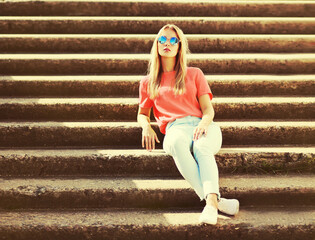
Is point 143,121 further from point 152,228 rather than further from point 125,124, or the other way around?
point 152,228

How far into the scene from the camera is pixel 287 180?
7.66 feet

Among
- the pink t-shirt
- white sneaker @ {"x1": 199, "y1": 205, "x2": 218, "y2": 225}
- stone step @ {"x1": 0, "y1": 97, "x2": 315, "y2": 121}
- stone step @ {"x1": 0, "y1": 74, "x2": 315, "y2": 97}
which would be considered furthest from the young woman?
stone step @ {"x1": 0, "y1": 74, "x2": 315, "y2": 97}

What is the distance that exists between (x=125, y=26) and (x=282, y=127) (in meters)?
2.04

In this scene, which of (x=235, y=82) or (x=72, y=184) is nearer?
(x=72, y=184)

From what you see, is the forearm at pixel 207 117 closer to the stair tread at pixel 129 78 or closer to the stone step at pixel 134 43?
the stair tread at pixel 129 78

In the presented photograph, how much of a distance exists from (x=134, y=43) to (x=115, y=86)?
0.70m

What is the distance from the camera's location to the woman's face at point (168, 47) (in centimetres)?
246

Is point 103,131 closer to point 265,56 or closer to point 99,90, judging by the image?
point 99,90

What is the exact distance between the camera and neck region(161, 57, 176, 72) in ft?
8.34

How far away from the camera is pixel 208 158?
2.10 metres

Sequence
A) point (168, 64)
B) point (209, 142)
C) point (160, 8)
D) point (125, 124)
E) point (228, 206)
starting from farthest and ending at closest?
point (160, 8)
point (125, 124)
point (168, 64)
point (209, 142)
point (228, 206)

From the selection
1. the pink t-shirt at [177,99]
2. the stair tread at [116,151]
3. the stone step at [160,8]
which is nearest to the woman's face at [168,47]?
the pink t-shirt at [177,99]

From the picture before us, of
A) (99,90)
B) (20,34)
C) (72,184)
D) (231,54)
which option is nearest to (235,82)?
(231,54)

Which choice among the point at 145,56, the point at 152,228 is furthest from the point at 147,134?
the point at 145,56
